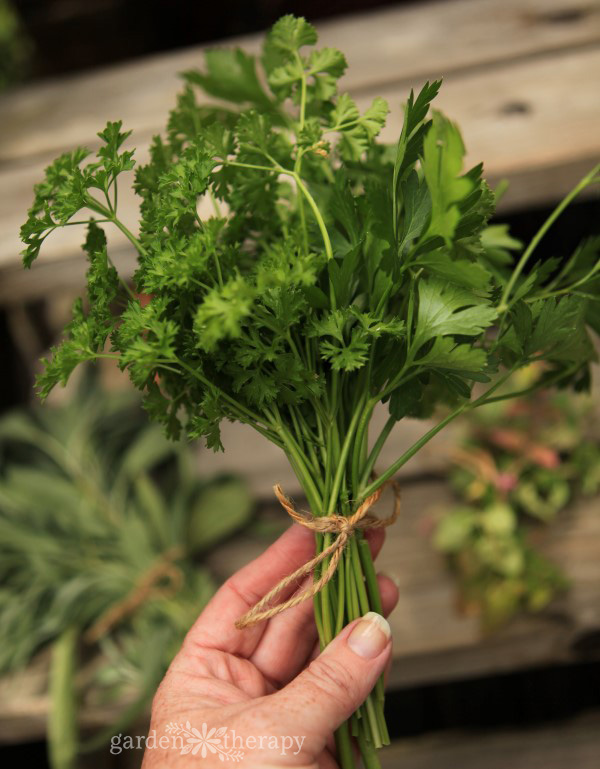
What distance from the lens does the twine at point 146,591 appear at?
1.20 meters

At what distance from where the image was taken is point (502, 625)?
3.69 ft

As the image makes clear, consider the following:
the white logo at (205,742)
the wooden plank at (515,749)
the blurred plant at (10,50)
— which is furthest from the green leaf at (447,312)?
the blurred plant at (10,50)

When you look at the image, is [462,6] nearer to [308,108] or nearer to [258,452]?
[308,108]

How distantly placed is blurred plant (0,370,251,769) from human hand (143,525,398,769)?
446 mm

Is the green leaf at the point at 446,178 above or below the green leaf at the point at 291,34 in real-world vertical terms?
below

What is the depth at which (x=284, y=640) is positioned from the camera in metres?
0.75

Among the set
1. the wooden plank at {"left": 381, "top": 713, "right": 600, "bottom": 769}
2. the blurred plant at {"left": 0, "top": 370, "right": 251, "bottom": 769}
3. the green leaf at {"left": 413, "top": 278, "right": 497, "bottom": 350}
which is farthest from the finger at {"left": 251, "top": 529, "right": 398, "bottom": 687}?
the wooden plank at {"left": 381, "top": 713, "right": 600, "bottom": 769}

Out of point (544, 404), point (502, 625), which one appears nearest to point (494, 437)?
point (544, 404)

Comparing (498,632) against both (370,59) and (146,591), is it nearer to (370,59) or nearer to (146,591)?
(146,591)

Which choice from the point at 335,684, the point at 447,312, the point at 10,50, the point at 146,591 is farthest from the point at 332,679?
the point at 10,50

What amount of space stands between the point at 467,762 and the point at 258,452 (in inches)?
29.4

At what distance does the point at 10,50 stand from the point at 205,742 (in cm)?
160

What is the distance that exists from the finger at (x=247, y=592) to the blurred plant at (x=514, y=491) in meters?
0.51

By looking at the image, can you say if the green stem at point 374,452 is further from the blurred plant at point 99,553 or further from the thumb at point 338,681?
the blurred plant at point 99,553
